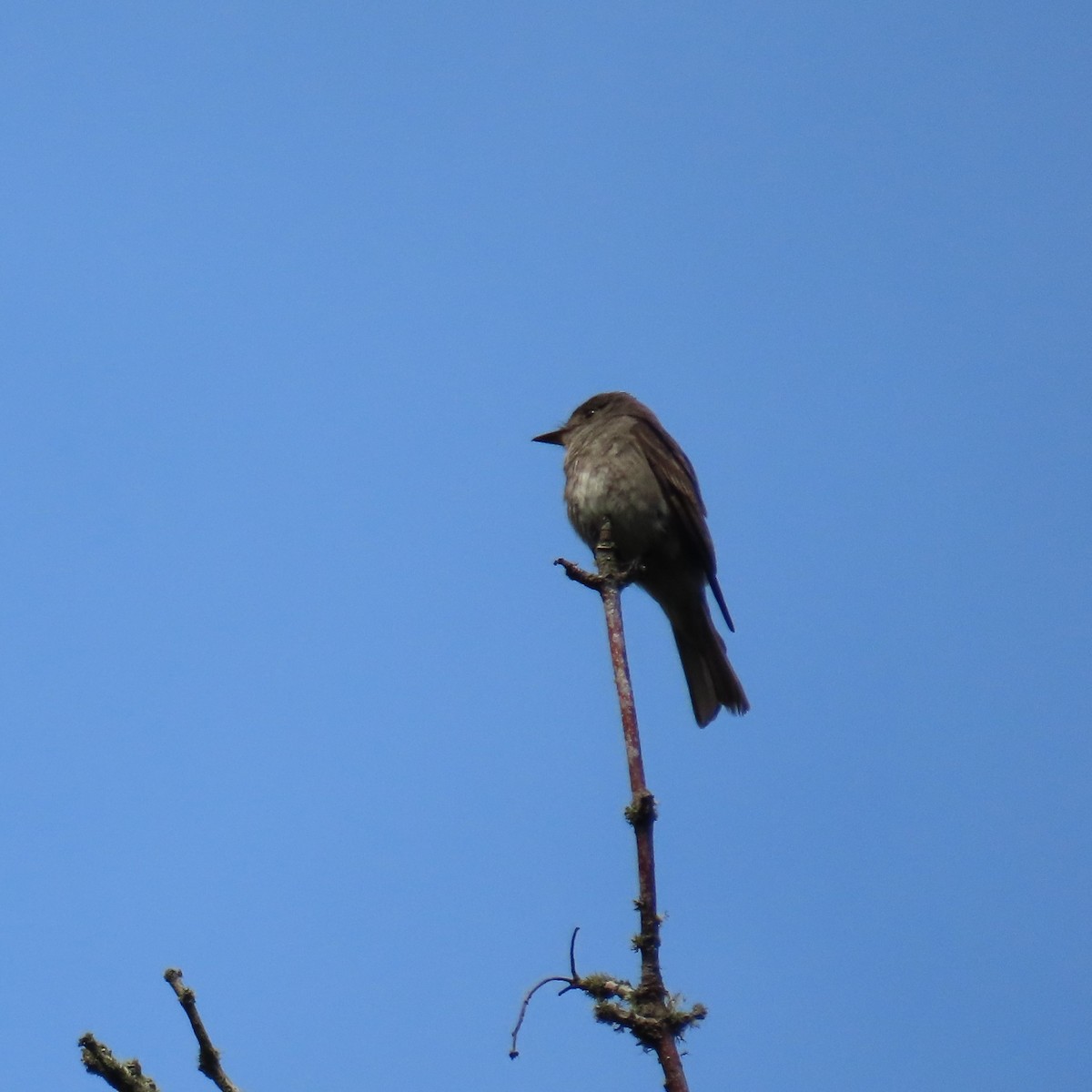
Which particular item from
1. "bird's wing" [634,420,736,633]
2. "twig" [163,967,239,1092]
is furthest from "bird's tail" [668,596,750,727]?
"twig" [163,967,239,1092]

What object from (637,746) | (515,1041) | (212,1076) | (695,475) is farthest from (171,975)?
(695,475)

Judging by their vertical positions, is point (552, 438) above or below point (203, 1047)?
above

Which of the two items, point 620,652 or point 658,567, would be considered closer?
point 620,652

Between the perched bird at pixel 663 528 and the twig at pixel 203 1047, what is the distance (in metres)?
5.42

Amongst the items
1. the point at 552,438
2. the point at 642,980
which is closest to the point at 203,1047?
the point at 642,980

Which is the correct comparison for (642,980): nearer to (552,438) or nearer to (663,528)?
(663,528)

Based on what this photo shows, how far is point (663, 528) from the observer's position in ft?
27.6

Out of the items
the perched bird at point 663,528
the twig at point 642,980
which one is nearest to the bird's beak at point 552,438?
the perched bird at point 663,528

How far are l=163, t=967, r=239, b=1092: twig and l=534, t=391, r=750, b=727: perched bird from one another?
5.42 meters

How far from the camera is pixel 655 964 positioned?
3393 mm

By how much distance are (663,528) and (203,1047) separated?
579 centimetres

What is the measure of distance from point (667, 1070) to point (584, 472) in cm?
575

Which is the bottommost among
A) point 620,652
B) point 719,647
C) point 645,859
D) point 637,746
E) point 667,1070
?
point 667,1070

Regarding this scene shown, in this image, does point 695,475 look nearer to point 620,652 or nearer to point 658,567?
point 658,567
